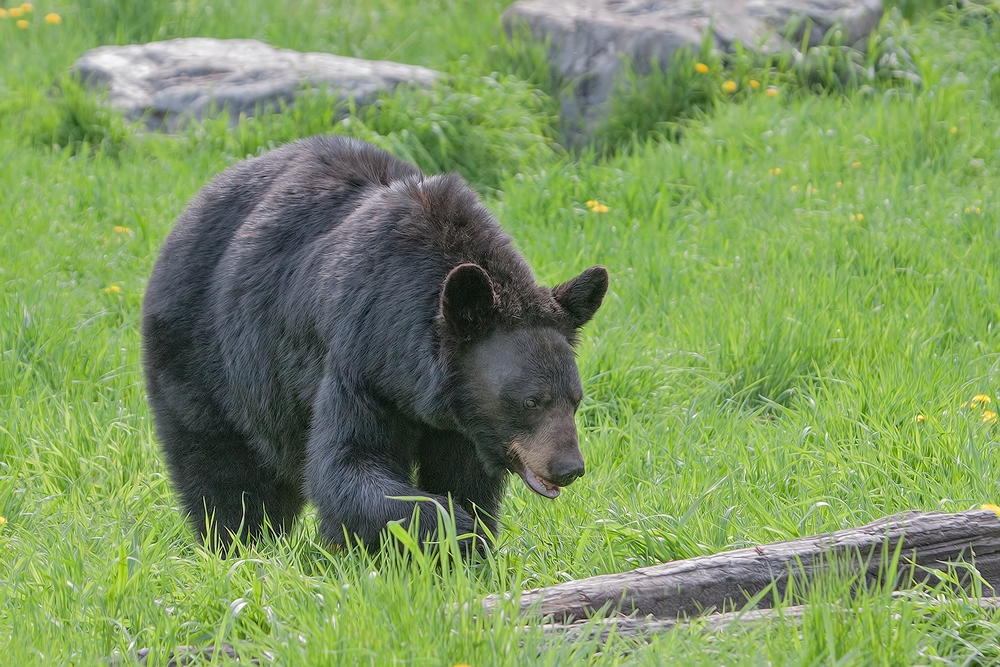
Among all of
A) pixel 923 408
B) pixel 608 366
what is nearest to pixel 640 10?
pixel 608 366

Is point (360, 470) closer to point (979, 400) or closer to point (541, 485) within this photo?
point (541, 485)

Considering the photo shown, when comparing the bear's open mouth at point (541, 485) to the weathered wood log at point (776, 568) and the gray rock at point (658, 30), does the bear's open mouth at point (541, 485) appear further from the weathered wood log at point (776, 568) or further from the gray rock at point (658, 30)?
the gray rock at point (658, 30)

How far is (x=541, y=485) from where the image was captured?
3580 mm

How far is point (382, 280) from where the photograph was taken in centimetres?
379

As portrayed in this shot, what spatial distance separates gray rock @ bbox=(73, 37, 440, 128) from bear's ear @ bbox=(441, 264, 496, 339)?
4.93m

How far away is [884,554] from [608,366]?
8.25ft

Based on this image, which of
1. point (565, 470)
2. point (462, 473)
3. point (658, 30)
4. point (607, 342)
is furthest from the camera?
point (658, 30)

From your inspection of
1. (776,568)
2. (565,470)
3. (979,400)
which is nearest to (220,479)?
(565,470)

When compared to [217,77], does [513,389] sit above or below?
above

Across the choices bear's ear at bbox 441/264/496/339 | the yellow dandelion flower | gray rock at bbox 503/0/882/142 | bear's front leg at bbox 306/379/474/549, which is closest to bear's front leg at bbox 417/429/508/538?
bear's front leg at bbox 306/379/474/549

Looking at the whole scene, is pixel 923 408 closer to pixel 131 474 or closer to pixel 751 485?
pixel 751 485

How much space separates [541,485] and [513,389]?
1.02ft

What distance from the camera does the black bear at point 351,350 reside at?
3619mm

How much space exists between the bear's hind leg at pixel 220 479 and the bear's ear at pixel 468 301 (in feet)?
3.91
